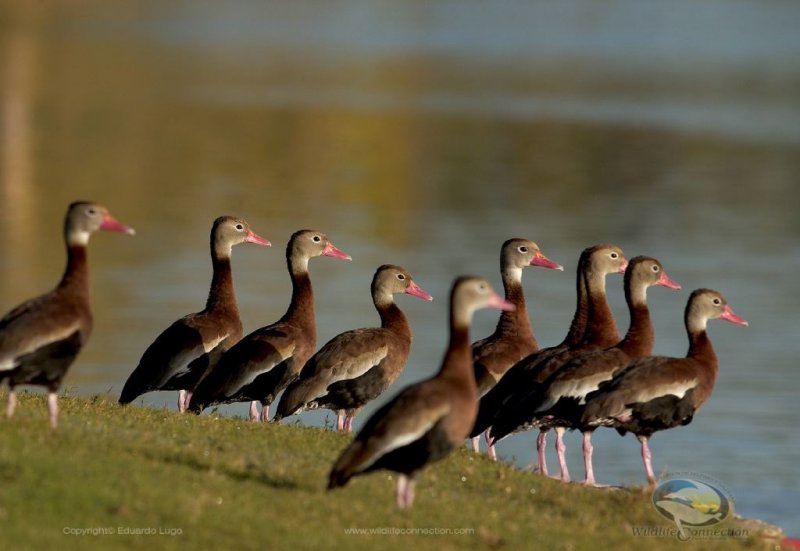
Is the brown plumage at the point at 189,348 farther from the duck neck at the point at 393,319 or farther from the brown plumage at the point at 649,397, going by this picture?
the brown plumage at the point at 649,397

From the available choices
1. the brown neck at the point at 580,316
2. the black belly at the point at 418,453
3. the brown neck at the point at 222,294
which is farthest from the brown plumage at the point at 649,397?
the brown neck at the point at 222,294

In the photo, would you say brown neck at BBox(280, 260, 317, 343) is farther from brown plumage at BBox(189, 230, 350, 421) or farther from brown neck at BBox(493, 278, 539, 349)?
brown neck at BBox(493, 278, 539, 349)

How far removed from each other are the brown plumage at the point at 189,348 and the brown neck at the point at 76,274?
3392 millimetres

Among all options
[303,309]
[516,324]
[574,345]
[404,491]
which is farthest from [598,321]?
[404,491]

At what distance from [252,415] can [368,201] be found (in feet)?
105

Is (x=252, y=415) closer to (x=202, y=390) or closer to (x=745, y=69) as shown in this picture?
(x=202, y=390)

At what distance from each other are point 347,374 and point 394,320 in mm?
1468

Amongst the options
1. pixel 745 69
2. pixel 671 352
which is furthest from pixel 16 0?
pixel 671 352

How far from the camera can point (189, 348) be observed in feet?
51.4

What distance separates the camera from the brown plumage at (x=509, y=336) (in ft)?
50.7

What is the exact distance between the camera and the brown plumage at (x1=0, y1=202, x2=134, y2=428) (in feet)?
36.7

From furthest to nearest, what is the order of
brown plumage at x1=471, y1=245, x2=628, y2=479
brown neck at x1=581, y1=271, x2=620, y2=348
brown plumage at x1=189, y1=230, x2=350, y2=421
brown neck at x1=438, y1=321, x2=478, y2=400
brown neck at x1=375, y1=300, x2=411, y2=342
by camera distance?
brown neck at x1=375, y1=300, x2=411, y2=342 → brown neck at x1=581, y1=271, x2=620, y2=348 → brown plumage at x1=189, y1=230, x2=350, y2=421 → brown plumage at x1=471, y1=245, x2=628, y2=479 → brown neck at x1=438, y1=321, x2=478, y2=400

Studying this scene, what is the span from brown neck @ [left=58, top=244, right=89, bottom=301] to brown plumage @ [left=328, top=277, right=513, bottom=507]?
2.63 metres

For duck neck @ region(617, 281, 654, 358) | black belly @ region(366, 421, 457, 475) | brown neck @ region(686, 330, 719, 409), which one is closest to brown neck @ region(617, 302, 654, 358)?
duck neck @ region(617, 281, 654, 358)
